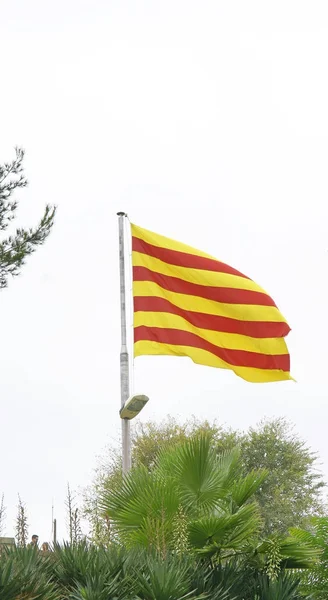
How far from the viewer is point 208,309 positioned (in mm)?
17531

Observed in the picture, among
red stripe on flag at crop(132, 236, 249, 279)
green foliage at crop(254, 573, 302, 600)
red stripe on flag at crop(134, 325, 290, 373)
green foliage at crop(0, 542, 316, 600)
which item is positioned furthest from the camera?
red stripe on flag at crop(132, 236, 249, 279)

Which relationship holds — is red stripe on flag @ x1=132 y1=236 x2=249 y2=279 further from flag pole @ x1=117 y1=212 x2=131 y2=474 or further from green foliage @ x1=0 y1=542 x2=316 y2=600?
green foliage @ x1=0 y1=542 x2=316 y2=600

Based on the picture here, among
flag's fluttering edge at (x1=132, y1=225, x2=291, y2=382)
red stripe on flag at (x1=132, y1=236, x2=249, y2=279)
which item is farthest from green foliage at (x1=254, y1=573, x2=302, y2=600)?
red stripe on flag at (x1=132, y1=236, x2=249, y2=279)

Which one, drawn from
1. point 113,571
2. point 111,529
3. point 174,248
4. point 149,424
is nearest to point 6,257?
point 174,248

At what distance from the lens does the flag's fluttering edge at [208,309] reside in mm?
17016

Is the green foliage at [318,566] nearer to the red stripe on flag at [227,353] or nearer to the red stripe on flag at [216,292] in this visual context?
the red stripe on flag at [227,353]

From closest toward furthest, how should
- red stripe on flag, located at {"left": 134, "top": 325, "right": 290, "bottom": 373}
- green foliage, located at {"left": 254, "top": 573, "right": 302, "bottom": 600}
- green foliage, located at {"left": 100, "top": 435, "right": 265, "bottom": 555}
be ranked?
1. green foliage, located at {"left": 254, "top": 573, "right": 302, "bottom": 600}
2. green foliage, located at {"left": 100, "top": 435, "right": 265, "bottom": 555}
3. red stripe on flag, located at {"left": 134, "top": 325, "right": 290, "bottom": 373}

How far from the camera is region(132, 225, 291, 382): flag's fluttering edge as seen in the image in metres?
17.0

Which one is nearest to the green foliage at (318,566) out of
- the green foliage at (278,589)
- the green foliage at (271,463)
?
the green foliage at (278,589)

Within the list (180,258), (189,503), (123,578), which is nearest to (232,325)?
(180,258)

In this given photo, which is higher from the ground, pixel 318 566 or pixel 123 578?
pixel 318 566

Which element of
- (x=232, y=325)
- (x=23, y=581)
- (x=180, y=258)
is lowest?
(x=23, y=581)

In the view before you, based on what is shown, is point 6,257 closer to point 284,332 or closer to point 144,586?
point 284,332

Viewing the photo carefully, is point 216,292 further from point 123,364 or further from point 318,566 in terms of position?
point 318,566
